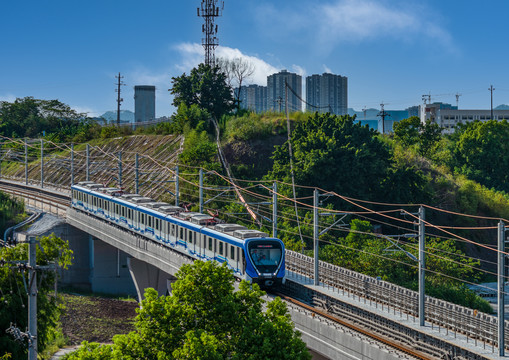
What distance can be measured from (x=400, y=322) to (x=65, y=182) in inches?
2743

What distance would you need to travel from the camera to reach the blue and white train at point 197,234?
3080cm

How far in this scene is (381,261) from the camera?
4262cm

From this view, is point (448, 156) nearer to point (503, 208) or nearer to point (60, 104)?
point (503, 208)

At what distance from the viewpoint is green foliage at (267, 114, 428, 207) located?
5731 centimetres

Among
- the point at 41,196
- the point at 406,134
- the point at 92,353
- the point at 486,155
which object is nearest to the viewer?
the point at 92,353

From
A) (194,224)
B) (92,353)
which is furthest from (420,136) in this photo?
(92,353)

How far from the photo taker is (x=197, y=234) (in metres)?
36.2

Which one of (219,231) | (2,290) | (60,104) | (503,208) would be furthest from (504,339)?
(60,104)

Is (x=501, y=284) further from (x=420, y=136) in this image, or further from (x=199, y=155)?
(x=420, y=136)

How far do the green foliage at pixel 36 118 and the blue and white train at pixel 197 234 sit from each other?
60.3 meters

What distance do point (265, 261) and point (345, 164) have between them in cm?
2806

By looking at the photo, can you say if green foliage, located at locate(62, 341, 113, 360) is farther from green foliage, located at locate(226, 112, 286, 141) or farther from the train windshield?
green foliage, located at locate(226, 112, 286, 141)

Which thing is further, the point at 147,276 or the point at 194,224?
the point at 147,276

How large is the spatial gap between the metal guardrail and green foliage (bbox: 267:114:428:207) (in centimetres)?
2072
